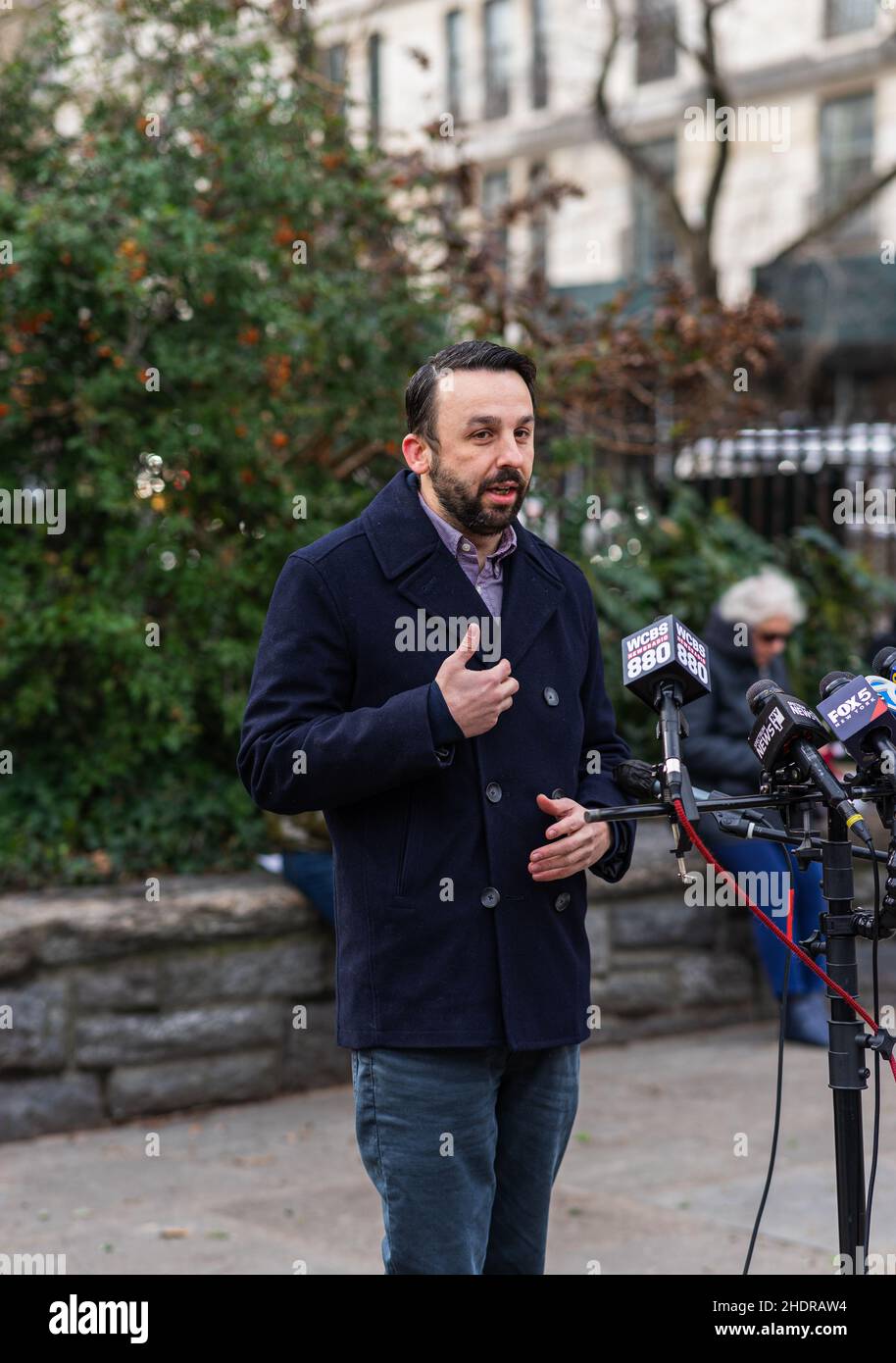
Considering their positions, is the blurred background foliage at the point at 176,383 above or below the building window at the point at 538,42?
below

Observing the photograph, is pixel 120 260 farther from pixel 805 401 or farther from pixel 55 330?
pixel 805 401

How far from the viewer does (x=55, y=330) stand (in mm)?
6996

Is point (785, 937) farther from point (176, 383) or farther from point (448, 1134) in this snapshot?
point (176, 383)

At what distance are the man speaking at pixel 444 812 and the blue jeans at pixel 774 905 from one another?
12.6 ft

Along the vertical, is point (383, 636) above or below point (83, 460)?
below

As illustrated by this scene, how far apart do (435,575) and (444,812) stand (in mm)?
425

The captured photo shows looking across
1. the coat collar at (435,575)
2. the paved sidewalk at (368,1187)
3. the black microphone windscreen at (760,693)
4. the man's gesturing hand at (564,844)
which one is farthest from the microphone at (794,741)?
the paved sidewalk at (368,1187)

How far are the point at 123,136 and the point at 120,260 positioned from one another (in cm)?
91

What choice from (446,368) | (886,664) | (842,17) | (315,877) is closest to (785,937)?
(886,664)

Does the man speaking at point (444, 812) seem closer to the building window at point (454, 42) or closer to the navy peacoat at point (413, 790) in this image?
the navy peacoat at point (413, 790)

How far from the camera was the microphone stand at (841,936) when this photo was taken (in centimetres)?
280

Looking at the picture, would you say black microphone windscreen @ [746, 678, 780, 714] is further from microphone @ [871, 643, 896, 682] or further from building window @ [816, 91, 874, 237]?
building window @ [816, 91, 874, 237]

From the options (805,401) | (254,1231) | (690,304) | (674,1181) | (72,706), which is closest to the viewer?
(254,1231)
